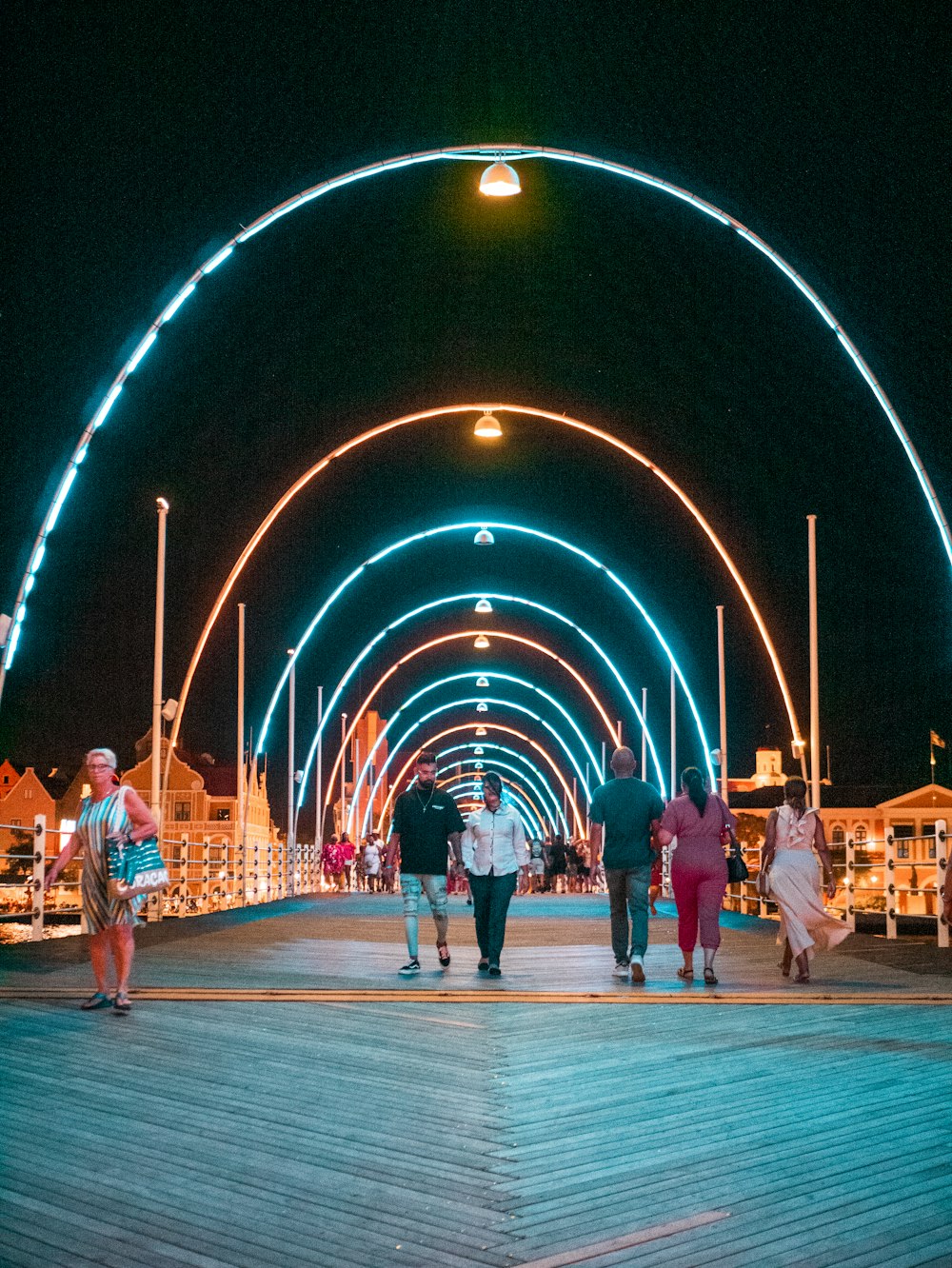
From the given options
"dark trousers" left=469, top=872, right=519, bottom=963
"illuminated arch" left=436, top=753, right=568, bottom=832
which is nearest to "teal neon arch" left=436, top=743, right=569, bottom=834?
"illuminated arch" left=436, top=753, right=568, bottom=832

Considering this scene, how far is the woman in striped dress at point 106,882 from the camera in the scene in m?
10.1

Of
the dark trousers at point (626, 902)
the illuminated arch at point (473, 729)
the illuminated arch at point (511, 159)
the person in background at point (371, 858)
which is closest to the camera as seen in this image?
the dark trousers at point (626, 902)

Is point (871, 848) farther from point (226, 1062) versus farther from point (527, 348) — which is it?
point (226, 1062)

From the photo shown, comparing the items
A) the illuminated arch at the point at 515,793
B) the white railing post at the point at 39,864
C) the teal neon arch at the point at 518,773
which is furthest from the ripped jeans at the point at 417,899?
the illuminated arch at the point at 515,793

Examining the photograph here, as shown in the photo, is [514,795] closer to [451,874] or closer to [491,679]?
[491,679]

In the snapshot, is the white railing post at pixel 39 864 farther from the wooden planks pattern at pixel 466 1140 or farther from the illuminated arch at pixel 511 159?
the wooden planks pattern at pixel 466 1140

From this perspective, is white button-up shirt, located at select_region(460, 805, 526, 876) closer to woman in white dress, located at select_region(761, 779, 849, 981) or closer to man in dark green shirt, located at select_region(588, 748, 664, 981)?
man in dark green shirt, located at select_region(588, 748, 664, 981)

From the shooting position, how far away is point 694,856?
13.2m

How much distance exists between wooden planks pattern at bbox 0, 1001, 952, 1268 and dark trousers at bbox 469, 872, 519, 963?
11.5 feet

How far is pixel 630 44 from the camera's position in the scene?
18.9m

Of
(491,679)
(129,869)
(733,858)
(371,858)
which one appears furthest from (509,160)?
(491,679)

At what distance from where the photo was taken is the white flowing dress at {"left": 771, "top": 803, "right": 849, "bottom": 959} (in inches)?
508

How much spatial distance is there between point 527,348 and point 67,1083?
2639cm

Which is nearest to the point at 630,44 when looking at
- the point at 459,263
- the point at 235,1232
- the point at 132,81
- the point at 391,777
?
the point at 132,81
